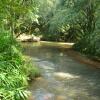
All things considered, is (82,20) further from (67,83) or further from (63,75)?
(67,83)

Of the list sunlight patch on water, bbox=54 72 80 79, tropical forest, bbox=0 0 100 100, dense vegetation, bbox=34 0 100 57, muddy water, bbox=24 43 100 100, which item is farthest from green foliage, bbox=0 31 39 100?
dense vegetation, bbox=34 0 100 57

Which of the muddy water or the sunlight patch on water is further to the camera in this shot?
the sunlight patch on water

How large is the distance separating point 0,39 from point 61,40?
29.4m

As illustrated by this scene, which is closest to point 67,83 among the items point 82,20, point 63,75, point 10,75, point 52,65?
point 63,75

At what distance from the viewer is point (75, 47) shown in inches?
1196

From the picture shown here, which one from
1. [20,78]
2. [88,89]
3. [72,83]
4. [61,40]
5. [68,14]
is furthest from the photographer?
[61,40]

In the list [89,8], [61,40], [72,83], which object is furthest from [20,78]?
[61,40]

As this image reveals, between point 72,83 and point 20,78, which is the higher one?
point 20,78

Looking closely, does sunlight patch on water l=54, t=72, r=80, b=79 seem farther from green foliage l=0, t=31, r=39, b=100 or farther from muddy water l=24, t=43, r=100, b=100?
green foliage l=0, t=31, r=39, b=100

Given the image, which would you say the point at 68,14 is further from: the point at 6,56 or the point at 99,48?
the point at 6,56

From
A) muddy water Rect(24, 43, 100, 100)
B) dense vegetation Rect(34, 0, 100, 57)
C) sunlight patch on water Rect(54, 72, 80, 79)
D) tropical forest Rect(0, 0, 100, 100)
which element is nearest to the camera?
tropical forest Rect(0, 0, 100, 100)

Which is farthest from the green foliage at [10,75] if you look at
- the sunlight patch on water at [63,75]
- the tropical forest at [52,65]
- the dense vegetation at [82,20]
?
the dense vegetation at [82,20]

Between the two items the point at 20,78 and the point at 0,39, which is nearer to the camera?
the point at 20,78

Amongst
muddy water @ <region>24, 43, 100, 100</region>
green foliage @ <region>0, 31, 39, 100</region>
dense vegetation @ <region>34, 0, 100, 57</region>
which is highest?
dense vegetation @ <region>34, 0, 100, 57</region>
